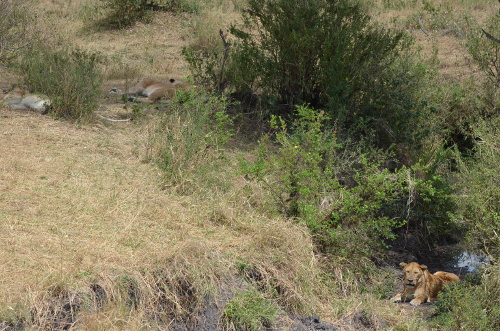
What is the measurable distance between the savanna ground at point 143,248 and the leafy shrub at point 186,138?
0.40 ft

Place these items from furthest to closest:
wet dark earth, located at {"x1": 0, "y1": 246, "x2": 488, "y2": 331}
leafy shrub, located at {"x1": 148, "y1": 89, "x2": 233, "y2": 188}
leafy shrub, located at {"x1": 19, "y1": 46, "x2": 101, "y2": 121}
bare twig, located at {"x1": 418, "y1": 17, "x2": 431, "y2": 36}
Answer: bare twig, located at {"x1": 418, "y1": 17, "x2": 431, "y2": 36} < leafy shrub, located at {"x1": 19, "y1": 46, "x2": 101, "y2": 121} < leafy shrub, located at {"x1": 148, "y1": 89, "x2": 233, "y2": 188} < wet dark earth, located at {"x1": 0, "y1": 246, "x2": 488, "y2": 331}

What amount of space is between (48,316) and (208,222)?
2134 millimetres

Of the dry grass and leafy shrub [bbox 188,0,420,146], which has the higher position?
leafy shrub [bbox 188,0,420,146]

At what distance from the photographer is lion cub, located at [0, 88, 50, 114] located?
870 cm

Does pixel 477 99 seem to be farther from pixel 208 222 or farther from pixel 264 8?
pixel 208 222

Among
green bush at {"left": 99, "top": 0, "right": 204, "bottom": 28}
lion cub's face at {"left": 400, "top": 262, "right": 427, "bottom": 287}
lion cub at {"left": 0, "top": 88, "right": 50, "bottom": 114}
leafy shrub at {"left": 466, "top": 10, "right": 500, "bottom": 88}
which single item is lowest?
green bush at {"left": 99, "top": 0, "right": 204, "bottom": 28}

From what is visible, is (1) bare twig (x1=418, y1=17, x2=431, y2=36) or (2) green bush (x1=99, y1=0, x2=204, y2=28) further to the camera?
(2) green bush (x1=99, y1=0, x2=204, y2=28)

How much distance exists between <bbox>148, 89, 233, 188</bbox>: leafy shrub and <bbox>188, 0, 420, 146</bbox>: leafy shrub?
4.92 feet

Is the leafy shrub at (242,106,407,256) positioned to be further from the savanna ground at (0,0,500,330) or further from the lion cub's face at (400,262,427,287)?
the lion cub's face at (400,262,427,287)

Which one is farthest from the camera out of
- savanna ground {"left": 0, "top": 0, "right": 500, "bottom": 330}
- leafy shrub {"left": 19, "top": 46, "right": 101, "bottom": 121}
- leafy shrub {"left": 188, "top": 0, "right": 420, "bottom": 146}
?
leafy shrub {"left": 188, "top": 0, "right": 420, "bottom": 146}

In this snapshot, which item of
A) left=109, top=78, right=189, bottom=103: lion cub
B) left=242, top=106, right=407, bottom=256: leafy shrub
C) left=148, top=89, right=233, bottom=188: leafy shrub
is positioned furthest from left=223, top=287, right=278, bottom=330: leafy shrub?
left=109, top=78, right=189, bottom=103: lion cub

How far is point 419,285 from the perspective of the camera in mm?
6602

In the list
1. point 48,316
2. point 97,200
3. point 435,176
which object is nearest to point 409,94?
point 435,176

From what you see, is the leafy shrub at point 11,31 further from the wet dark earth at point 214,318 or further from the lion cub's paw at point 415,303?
the lion cub's paw at point 415,303
